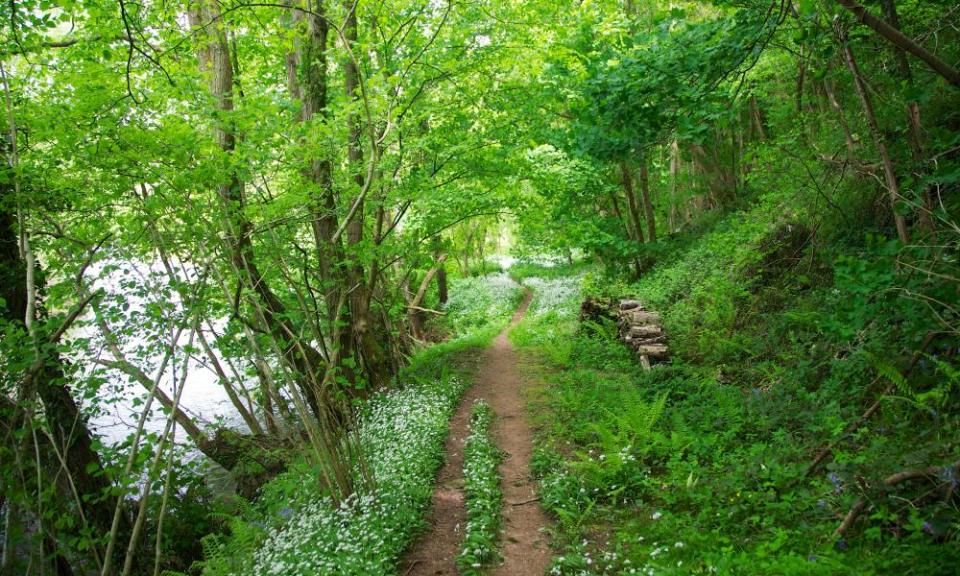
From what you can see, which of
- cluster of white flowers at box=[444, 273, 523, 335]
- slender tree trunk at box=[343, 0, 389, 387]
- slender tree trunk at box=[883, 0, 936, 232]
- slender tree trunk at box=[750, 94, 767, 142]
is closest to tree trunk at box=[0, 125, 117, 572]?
slender tree trunk at box=[343, 0, 389, 387]

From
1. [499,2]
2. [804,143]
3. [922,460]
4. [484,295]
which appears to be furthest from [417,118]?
[484,295]

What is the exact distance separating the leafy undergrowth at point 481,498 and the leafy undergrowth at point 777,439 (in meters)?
0.62

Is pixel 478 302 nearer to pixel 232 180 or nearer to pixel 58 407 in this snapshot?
pixel 232 180

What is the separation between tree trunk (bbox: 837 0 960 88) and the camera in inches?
153

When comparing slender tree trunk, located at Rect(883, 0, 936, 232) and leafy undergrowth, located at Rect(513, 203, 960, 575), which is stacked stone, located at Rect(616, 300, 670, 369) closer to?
leafy undergrowth, located at Rect(513, 203, 960, 575)

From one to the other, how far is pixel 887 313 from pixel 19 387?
861 centimetres

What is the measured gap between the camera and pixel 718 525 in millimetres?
4801

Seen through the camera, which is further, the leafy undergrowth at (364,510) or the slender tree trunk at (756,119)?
the slender tree trunk at (756,119)

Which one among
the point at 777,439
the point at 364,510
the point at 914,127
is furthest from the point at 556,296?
the point at 364,510

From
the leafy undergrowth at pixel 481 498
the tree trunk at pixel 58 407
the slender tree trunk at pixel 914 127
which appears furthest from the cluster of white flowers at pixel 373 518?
the slender tree trunk at pixel 914 127

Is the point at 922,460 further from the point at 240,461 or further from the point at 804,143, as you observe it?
the point at 240,461

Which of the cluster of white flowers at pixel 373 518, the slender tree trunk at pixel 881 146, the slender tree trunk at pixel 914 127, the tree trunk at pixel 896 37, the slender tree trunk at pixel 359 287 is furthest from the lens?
the slender tree trunk at pixel 359 287

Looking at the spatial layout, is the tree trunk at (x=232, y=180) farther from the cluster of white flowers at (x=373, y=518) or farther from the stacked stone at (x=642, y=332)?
the stacked stone at (x=642, y=332)

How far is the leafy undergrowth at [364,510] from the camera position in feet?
17.3
